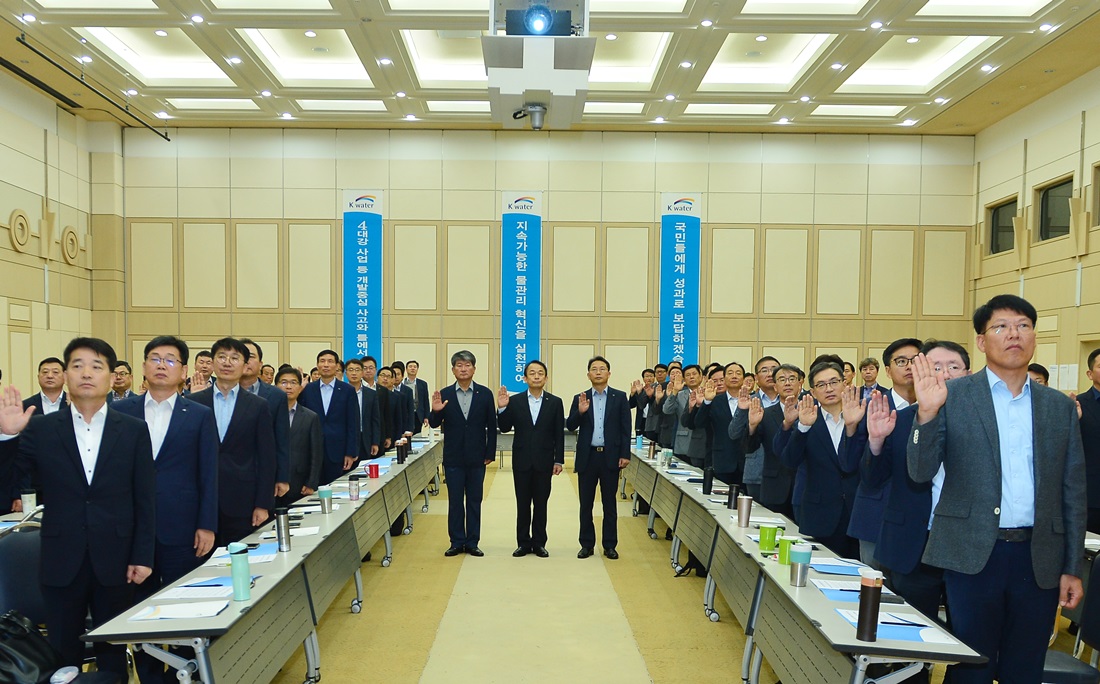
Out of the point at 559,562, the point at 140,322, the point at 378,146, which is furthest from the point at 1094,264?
the point at 140,322

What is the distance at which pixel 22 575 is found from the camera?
3072 mm

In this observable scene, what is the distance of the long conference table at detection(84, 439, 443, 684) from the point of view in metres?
2.39

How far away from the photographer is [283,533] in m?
3.43

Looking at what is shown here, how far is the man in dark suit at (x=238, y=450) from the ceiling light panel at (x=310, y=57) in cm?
671

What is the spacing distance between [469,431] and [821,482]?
10.4 feet

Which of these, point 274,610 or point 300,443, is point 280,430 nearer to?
point 300,443

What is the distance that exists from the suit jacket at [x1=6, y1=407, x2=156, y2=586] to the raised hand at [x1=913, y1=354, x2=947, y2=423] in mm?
3103

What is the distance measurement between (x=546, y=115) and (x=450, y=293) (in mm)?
8460

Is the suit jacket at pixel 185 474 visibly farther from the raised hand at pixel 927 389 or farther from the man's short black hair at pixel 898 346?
the man's short black hair at pixel 898 346

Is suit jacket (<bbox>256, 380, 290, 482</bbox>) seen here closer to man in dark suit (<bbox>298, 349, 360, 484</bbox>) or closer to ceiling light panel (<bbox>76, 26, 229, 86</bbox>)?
man in dark suit (<bbox>298, 349, 360, 484</bbox>)

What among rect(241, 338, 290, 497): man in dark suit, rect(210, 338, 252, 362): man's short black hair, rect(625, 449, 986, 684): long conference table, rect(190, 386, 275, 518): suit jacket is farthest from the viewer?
rect(241, 338, 290, 497): man in dark suit

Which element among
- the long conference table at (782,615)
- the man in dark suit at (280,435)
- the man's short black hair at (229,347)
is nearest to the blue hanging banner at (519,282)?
the long conference table at (782,615)

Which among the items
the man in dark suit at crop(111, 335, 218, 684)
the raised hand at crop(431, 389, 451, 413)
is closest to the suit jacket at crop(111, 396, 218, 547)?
the man in dark suit at crop(111, 335, 218, 684)

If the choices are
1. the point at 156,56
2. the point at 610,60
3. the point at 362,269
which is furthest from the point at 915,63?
the point at 156,56
